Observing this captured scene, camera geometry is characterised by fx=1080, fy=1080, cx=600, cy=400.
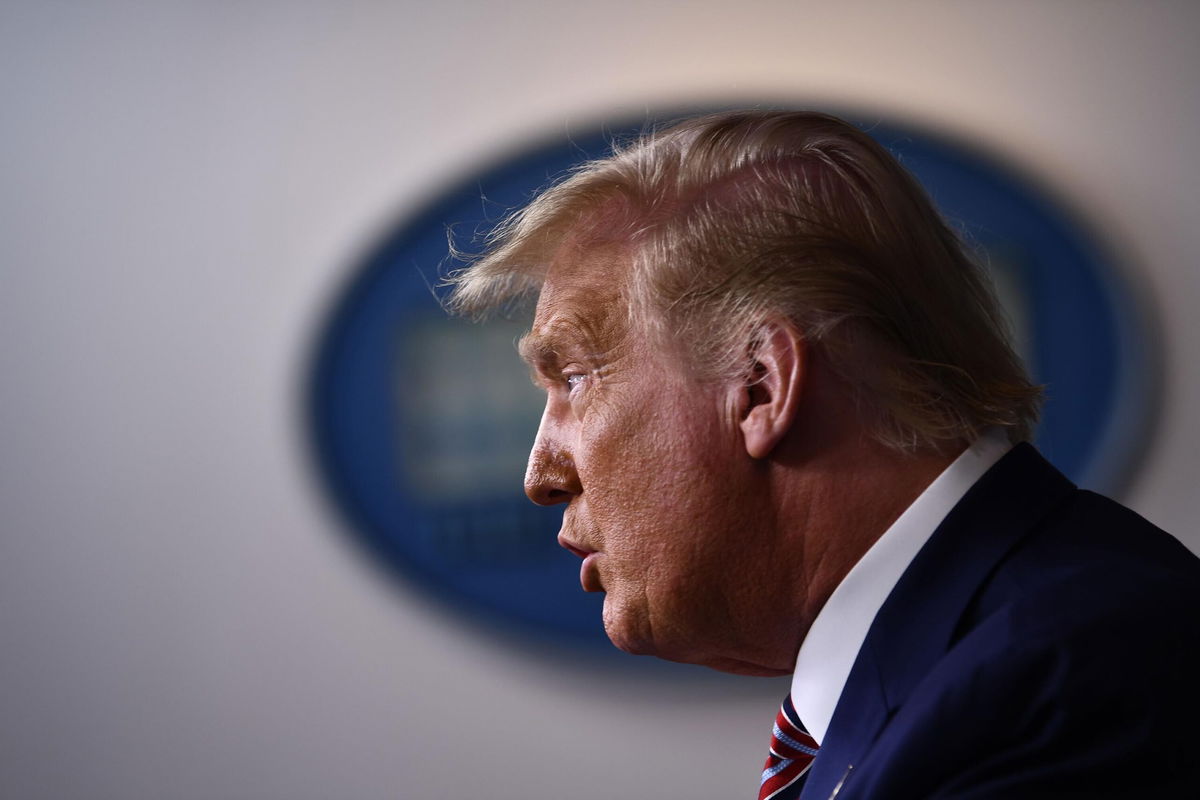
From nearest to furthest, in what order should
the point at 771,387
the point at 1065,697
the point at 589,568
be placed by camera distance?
the point at 1065,697 → the point at 771,387 → the point at 589,568

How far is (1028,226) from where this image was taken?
2004mm

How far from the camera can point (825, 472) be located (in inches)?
33.2

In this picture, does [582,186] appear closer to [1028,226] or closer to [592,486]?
[592,486]

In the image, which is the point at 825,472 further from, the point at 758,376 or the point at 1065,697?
the point at 1065,697

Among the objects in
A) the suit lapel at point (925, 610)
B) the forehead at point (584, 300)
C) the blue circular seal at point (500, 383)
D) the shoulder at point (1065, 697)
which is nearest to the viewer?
the shoulder at point (1065, 697)

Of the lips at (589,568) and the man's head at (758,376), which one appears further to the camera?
the lips at (589,568)

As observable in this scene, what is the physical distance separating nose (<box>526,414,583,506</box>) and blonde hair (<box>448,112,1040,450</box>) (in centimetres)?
15

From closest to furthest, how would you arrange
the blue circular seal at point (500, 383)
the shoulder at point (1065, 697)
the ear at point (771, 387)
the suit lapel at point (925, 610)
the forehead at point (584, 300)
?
the shoulder at point (1065, 697), the suit lapel at point (925, 610), the ear at point (771, 387), the forehead at point (584, 300), the blue circular seal at point (500, 383)

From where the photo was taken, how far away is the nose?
997 millimetres

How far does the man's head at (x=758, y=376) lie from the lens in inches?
33.3

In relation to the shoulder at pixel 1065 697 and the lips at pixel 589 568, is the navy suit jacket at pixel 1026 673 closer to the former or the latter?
the shoulder at pixel 1065 697

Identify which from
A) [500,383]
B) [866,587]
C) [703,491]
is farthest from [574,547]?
[500,383]

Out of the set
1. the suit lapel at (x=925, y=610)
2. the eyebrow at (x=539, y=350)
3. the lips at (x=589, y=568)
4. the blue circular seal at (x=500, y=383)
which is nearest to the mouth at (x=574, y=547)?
the lips at (x=589, y=568)

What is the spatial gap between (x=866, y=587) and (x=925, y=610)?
0.25 feet
